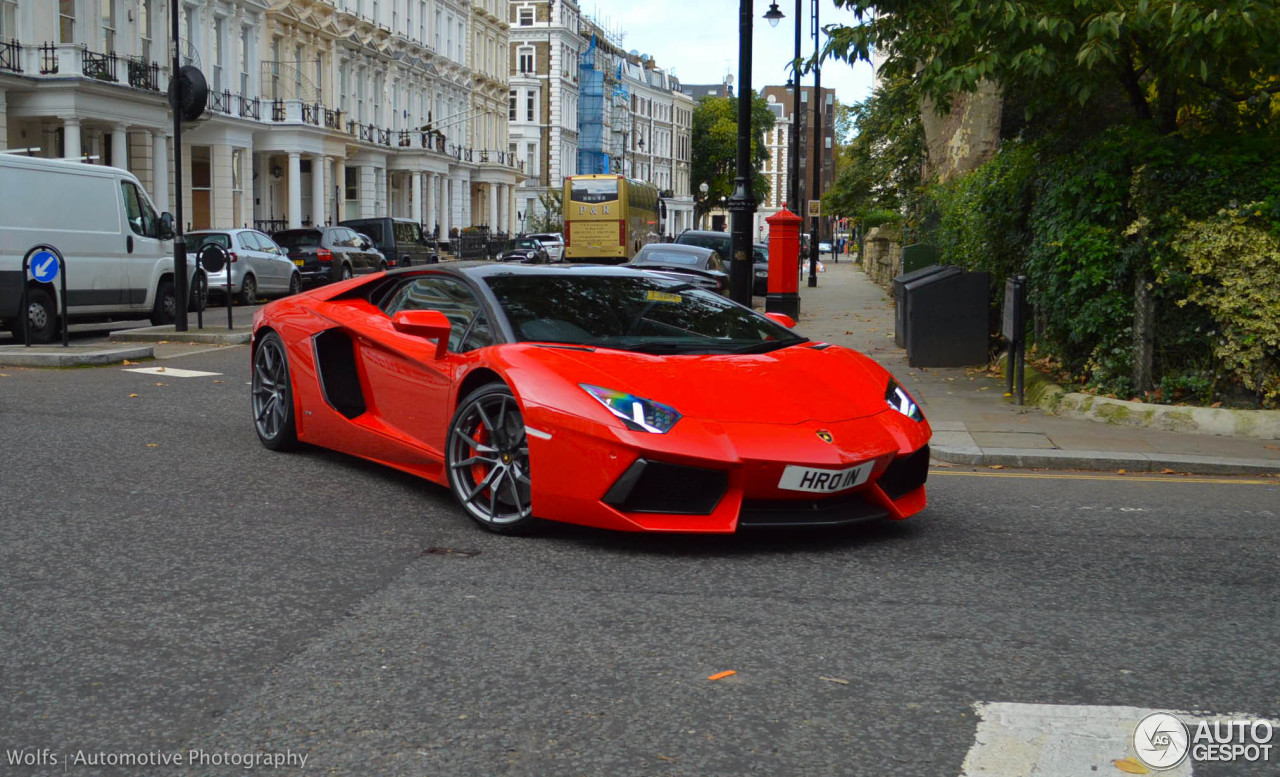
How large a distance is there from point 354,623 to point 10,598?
4.17ft

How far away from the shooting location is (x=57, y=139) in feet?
122

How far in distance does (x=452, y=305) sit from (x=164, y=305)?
45.1 ft

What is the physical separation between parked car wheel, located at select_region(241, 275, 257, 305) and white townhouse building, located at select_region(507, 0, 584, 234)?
249 ft

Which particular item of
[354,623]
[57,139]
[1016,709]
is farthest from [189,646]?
[57,139]

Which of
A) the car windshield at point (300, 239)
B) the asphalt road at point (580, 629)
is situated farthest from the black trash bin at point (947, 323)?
the car windshield at point (300, 239)

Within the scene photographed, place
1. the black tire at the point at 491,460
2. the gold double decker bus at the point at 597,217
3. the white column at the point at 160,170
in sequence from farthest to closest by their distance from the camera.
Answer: the gold double decker bus at the point at 597,217 → the white column at the point at 160,170 → the black tire at the point at 491,460

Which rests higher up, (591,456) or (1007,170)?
(1007,170)

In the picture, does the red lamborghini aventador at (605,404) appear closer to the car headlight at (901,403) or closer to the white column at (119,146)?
the car headlight at (901,403)

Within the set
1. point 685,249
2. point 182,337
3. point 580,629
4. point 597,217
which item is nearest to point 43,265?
point 182,337

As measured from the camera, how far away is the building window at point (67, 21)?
35.6 meters

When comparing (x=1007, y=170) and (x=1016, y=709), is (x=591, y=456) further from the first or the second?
(x=1007, y=170)

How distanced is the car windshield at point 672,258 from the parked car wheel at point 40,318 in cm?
1043

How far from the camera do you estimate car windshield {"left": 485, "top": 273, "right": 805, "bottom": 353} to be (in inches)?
249

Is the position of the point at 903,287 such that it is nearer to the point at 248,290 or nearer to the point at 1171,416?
the point at 1171,416
